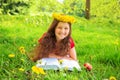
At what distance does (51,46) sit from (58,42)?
0.13 meters

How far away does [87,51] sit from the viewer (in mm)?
5477

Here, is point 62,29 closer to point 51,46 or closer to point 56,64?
Answer: point 51,46

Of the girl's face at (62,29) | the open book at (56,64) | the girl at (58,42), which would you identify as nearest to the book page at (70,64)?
the open book at (56,64)

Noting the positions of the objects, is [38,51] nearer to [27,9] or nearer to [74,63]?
[74,63]

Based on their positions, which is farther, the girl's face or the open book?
the girl's face

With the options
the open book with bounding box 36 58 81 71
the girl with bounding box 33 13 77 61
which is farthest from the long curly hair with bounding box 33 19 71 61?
the open book with bounding box 36 58 81 71

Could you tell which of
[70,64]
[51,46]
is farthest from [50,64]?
[51,46]

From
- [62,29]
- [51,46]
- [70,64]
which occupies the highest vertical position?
[62,29]

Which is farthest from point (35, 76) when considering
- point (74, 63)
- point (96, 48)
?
point (96, 48)

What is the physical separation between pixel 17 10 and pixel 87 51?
10.1 m

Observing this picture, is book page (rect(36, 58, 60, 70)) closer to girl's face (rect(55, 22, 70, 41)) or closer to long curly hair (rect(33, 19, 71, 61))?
long curly hair (rect(33, 19, 71, 61))

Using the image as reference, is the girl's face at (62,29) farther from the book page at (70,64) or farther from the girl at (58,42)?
the book page at (70,64)

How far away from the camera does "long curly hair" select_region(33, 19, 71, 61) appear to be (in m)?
4.24

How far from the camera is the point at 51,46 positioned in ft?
14.0
